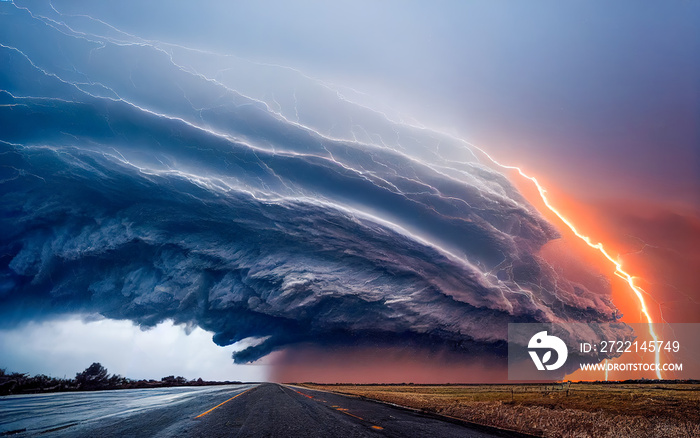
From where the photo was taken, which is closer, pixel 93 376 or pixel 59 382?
pixel 59 382

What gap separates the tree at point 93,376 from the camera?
20875 millimetres

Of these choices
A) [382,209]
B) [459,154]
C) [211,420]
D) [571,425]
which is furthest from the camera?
[382,209]

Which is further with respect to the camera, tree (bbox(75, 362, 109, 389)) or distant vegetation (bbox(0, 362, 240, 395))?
tree (bbox(75, 362, 109, 389))

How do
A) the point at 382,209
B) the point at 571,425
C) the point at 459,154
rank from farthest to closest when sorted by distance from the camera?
the point at 382,209 < the point at 459,154 < the point at 571,425

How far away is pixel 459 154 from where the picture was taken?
74.0 ft

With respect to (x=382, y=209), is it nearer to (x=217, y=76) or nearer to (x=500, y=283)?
(x=500, y=283)

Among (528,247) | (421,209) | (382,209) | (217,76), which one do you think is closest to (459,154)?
(421,209)

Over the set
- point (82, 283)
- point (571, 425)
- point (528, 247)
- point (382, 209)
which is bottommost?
point (571, 425)

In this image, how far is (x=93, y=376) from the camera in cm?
2144

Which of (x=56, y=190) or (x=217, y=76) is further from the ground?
(x=217, y=76)

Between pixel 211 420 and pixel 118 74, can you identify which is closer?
pixel 211 420

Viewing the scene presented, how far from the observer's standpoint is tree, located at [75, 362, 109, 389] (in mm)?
20875

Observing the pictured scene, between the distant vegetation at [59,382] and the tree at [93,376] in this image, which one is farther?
the tree at [93,376]

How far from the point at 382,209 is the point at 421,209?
3113 mm
